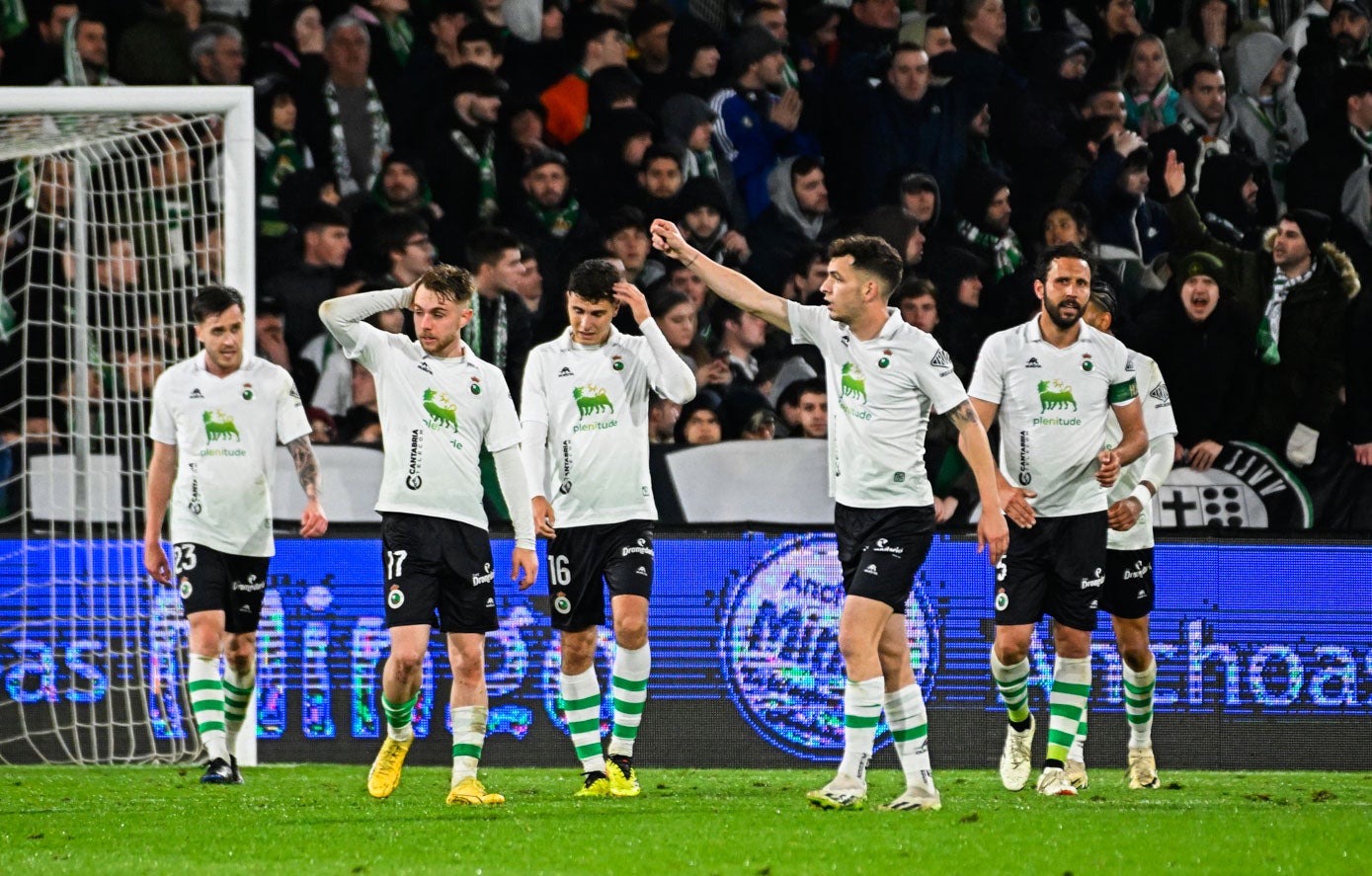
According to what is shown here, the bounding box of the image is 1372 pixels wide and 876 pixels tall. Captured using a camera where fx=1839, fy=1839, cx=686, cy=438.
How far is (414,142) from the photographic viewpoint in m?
13.7

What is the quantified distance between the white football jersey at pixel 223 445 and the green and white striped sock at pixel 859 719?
3.37 m

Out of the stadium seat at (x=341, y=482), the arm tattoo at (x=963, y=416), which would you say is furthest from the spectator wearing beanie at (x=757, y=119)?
the arm tattoo at (x=963, y=416)

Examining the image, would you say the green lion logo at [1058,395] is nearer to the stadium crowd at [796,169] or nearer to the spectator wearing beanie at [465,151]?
the stadium crowd at [796,169]

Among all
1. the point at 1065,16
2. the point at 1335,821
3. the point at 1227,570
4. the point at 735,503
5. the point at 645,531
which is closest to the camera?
the point at 1335,821

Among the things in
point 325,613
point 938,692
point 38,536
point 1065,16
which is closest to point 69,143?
point 38,536

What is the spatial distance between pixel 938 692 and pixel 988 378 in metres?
2.57

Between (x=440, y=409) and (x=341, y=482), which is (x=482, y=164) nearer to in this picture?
(x=341, y=482)

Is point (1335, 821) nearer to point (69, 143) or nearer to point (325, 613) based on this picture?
point (325, 613)

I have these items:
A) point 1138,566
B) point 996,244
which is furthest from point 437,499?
point 996,244

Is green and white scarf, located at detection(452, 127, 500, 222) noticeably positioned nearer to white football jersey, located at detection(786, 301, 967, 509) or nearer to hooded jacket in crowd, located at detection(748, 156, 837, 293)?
hooded jacket in crowd, located at detection(748, 156, 837, 293)

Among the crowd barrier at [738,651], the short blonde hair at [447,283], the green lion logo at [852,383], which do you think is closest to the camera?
the green lion logo at [852,383]

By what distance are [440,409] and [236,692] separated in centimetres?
249

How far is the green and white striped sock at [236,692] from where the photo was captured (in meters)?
9.43

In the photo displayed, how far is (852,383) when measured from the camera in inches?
298
